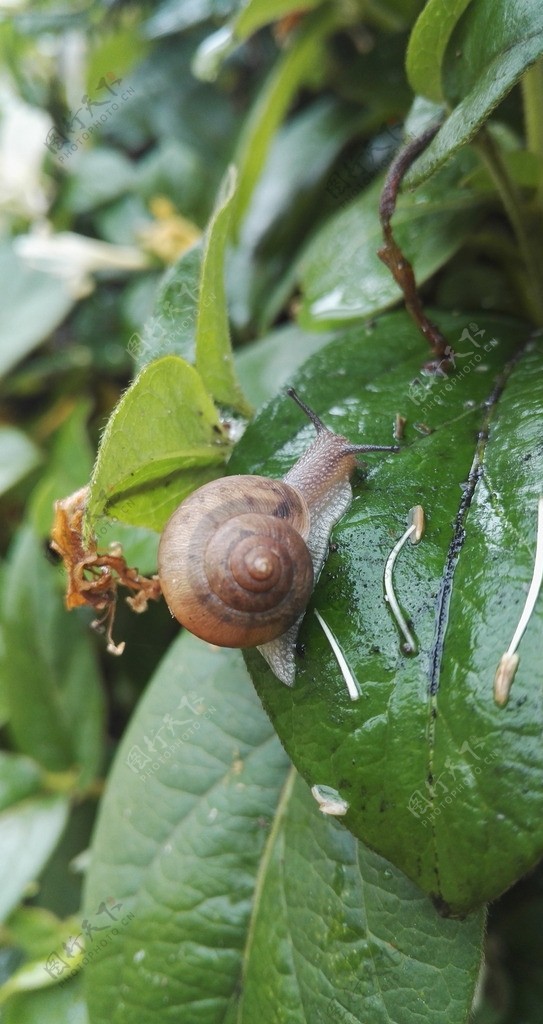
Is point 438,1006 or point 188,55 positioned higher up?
point 188,55

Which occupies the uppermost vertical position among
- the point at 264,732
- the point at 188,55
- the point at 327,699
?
the point at 188,55

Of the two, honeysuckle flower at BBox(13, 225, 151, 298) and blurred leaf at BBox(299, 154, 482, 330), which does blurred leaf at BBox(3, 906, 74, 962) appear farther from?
honeysuckle flower at BBox(13, 225, 151, 298)

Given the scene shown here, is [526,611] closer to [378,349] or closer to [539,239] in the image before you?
[378,349]

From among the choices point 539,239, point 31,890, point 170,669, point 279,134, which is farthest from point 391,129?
point 31,890
